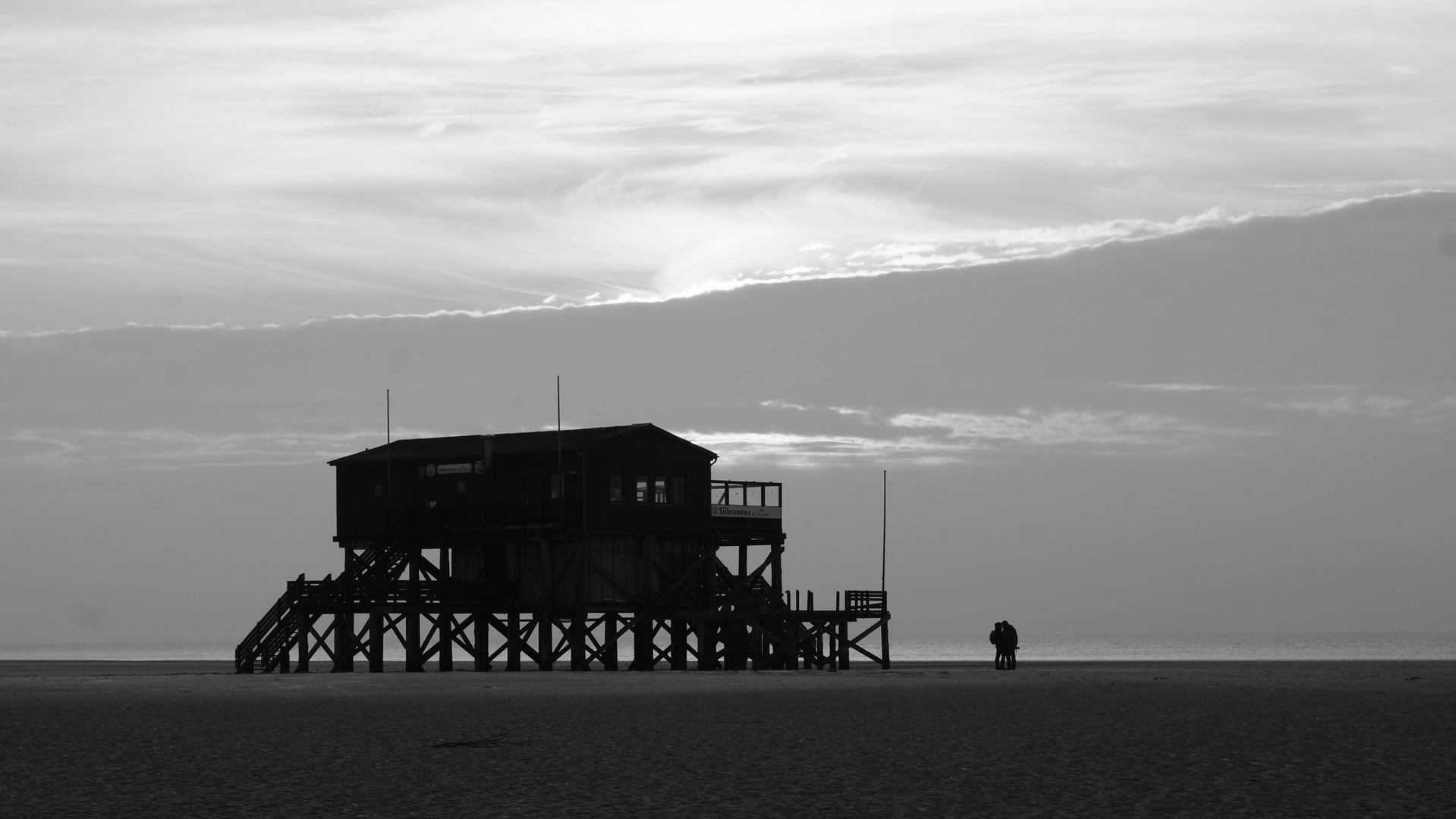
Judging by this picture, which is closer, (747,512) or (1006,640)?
(1006,640)

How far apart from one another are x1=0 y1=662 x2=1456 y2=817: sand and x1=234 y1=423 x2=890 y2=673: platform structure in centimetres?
2397

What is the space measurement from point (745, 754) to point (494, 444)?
4153cm

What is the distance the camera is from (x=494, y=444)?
6209 cm

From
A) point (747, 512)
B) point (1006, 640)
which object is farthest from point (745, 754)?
point (747, 512)

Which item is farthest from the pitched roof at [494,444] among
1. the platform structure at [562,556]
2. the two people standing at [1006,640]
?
the two people standing at [1006,640]

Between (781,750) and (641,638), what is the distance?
133ft

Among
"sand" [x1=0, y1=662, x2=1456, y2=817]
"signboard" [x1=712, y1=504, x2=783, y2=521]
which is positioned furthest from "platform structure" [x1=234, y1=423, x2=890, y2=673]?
"sand" [x1=0, y1=662, x2=1456, y2=817]

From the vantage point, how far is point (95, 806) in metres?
17.0

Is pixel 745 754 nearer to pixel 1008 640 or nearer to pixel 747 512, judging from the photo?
pixel 1008 640

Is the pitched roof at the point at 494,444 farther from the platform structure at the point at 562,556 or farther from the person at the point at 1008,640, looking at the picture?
the person at the point at 1008,640

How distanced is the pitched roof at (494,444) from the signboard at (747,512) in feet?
6.45

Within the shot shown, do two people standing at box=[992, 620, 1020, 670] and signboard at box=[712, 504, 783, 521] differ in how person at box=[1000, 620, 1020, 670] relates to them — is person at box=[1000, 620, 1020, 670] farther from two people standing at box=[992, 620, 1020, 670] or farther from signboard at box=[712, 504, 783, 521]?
signboard at box=[712, 504, 783, 521]

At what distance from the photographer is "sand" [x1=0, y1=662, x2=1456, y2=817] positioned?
683 inches

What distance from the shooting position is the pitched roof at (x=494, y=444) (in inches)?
2345
